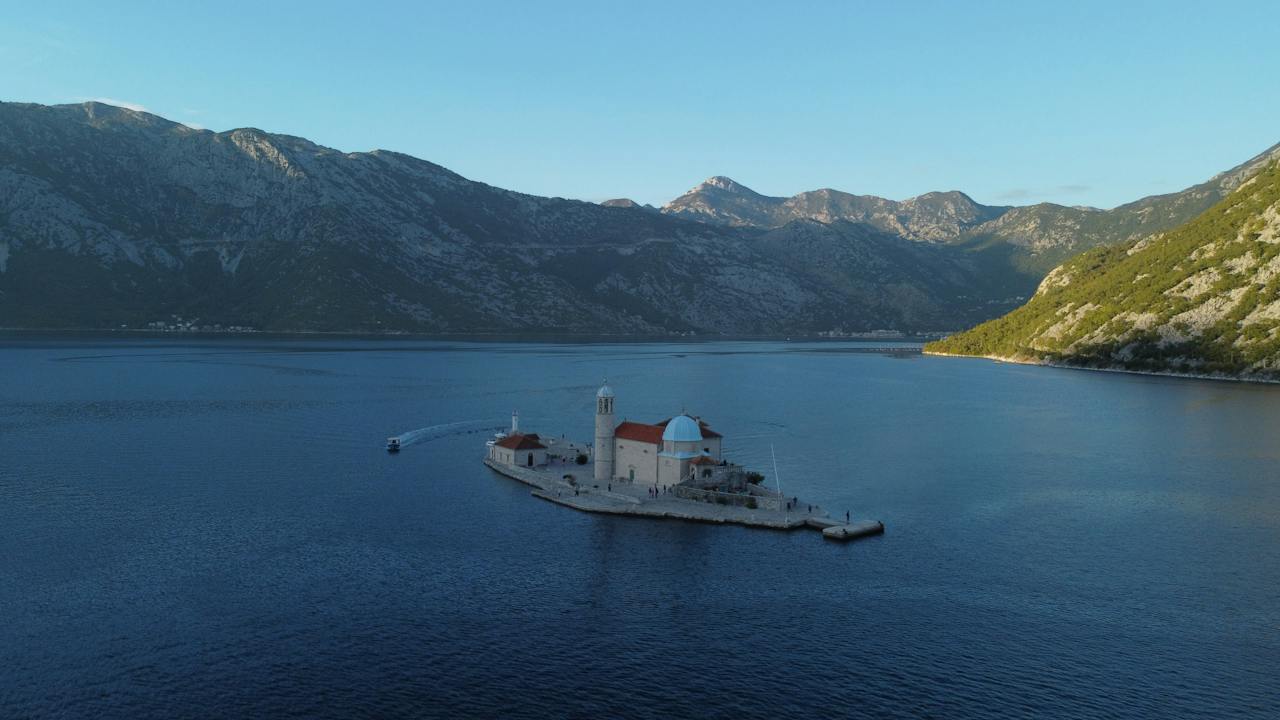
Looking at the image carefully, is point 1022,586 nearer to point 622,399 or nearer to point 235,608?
point 235,608

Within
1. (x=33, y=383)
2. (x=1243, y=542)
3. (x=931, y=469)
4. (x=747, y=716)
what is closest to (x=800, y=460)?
(x=931, y=469)

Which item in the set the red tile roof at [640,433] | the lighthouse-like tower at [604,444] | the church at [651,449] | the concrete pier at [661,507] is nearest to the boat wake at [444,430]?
the concrete pier at [661,507]

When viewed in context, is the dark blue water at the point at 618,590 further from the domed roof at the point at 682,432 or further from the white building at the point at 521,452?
the domed roof at the point at 682,432

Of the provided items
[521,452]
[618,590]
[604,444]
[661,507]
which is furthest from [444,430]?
[618,590]

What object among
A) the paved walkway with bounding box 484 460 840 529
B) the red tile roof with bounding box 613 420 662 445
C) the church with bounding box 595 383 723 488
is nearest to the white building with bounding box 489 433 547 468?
the paved walkway with bounding box 484 460 840 529

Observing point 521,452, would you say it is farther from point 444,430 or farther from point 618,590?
point 618,590

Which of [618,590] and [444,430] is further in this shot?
[444,430]

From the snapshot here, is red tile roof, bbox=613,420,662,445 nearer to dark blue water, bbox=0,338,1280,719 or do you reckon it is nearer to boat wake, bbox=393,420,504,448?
dark blue water, bbox=0,338,1280,719
